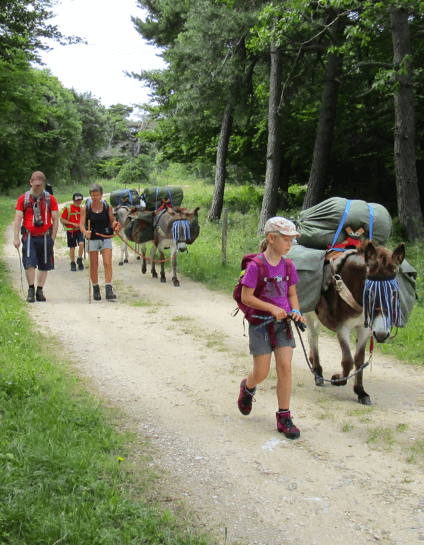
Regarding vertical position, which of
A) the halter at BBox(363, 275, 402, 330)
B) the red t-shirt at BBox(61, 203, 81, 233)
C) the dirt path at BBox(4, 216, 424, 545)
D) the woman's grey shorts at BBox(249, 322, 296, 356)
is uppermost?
the red t-shirt at BBox(61, 203, 81, 233)

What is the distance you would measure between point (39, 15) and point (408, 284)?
16.3 meters

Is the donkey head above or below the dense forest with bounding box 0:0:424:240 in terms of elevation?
below

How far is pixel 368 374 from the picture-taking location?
6625mm

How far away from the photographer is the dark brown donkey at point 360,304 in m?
4.97

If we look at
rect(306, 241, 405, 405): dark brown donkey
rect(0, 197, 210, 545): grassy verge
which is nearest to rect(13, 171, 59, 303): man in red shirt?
rect(0, 197, 210, 545): grassy verge

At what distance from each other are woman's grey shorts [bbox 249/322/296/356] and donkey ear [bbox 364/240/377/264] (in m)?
1.05

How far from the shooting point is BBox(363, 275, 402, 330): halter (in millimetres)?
4961

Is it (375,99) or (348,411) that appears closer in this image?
(348,411)

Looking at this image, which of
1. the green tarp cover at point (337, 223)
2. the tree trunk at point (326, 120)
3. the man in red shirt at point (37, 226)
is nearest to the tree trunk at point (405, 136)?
the tree trunk at point (326, 120)

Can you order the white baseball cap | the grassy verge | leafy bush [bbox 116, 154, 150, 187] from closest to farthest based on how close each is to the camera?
the grassy verge, the white baseball cap, leafy bush [bbox 116, 154, 150, 187]

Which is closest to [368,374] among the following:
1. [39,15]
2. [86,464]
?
[86,464]

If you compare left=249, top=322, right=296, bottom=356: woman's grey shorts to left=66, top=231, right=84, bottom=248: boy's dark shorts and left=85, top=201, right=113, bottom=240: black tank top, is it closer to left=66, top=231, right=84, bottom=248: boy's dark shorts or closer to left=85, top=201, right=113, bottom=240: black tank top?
left=85, top=201, right=113, bottom=240: black tank top

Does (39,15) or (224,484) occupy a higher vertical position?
(39,15)

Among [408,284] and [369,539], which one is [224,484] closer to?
[369,539]
